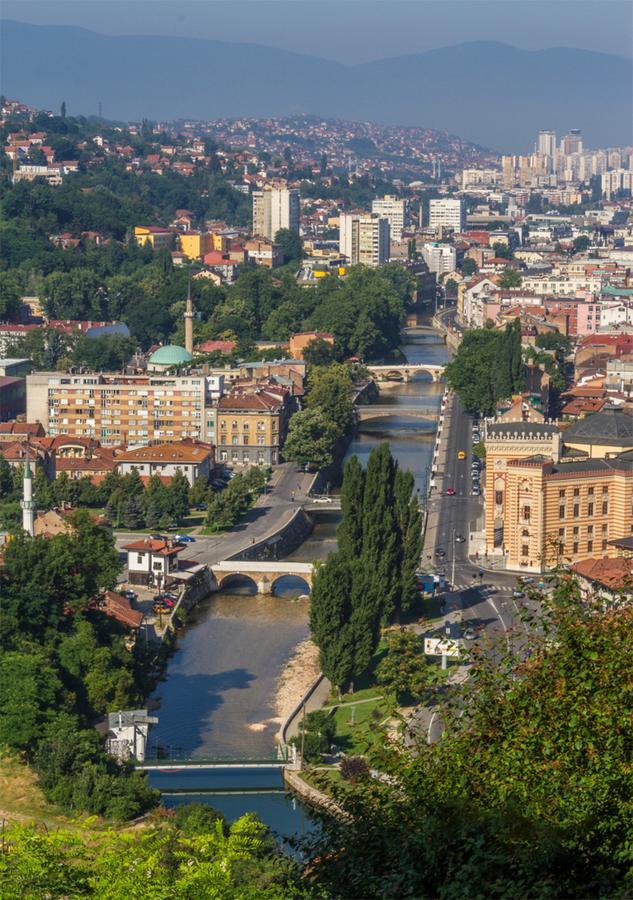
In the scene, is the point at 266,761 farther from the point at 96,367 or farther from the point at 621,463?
the point at 96,367

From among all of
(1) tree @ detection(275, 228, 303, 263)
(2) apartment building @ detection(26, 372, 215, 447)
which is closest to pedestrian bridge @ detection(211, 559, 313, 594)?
(2) apartment building @ detection(26, 372, 215, 447)

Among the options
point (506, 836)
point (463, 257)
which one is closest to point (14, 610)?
point (506, 836)

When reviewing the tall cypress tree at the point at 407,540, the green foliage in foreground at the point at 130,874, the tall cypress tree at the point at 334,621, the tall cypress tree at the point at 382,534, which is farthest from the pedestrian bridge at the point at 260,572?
the green foliage in foreground at the point at 130,874

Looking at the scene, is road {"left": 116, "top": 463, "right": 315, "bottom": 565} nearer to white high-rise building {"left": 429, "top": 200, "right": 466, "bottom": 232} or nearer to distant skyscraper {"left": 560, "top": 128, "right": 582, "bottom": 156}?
white high-rise building {"left": 429, "top": 200, "right": 466, "bottom": 232}

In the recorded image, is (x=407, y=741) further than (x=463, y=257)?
No

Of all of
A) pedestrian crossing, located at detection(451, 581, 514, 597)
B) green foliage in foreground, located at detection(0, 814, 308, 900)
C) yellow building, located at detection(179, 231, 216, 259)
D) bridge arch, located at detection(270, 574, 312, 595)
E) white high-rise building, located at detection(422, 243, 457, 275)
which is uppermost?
yellow building, located at detection(179, 231, 216, 259)

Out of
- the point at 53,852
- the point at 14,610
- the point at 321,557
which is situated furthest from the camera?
the point at 321,557
